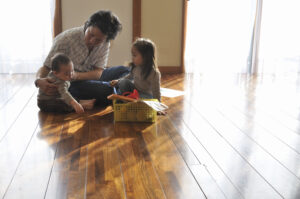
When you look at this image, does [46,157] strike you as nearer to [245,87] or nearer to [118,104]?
[118,104]

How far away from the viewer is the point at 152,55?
8.24ft

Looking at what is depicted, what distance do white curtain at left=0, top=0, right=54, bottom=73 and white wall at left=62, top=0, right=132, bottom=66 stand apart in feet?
0.61

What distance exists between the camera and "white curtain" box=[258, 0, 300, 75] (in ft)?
14.0

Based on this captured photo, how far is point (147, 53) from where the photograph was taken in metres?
2.50

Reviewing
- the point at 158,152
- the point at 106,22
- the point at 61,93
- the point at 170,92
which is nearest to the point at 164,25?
the point at 170,92

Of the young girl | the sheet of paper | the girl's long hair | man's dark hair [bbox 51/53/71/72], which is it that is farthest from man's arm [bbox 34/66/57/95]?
the sheet of paper

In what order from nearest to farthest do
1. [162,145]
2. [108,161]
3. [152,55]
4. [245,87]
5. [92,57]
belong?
[108,161], [162,145], [152,55], [92,57], [245,87]

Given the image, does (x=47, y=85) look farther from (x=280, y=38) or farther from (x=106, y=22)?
(x=280, y=38)

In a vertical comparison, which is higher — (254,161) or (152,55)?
(152,55)

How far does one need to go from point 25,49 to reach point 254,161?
10.1 ft

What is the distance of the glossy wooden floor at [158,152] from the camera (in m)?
1.43

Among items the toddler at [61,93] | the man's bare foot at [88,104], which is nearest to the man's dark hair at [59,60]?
the toddler at [61,93]

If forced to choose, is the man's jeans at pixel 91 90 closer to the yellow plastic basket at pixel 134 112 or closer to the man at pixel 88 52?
the man at pixel 88 52

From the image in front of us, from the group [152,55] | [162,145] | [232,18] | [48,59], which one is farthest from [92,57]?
[232,18]
